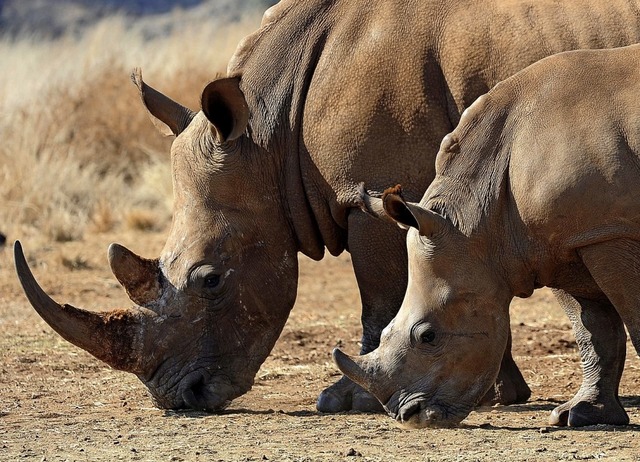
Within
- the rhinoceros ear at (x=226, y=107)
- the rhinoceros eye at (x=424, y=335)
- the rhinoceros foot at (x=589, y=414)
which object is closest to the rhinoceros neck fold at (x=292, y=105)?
the rhinoceros ear at (x=226, y=107)

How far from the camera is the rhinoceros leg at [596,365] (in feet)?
24.3

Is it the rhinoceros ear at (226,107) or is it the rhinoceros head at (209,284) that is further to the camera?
the rhinoceros head at (209,284)

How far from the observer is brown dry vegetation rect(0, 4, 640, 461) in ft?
23.0

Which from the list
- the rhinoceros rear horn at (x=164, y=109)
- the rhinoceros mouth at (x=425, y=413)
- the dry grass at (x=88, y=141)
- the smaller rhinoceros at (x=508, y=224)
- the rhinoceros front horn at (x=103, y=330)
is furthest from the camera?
the dry grass at (x=88, y=141)

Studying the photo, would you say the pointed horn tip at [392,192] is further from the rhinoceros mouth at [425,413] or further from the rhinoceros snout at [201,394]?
the rhinoceros snout at [201,394]

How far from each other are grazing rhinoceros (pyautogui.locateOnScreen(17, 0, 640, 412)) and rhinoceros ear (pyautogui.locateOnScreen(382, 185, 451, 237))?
863 mm

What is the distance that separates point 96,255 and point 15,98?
5174 millimetres

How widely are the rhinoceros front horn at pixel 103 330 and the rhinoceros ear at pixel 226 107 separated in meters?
1.03

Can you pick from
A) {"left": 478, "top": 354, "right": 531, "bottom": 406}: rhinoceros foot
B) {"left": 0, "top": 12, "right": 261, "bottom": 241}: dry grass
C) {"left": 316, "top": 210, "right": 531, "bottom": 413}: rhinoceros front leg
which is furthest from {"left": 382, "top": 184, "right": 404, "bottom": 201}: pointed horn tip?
{"left": 0, "top": 12, "right": 261, "bottom": 241}: dry grass

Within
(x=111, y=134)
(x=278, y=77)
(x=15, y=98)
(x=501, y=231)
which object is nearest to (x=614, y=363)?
(x=501, y=231)

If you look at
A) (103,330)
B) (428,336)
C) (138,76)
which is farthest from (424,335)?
(138,76)

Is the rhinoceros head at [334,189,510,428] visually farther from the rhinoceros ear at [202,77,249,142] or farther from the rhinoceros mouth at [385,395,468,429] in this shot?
the rhinoceros ear at [202,77,249,142]

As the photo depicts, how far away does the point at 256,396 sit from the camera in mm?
8797

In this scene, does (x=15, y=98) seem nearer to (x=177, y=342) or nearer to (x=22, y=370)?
(x=22, y=370)
